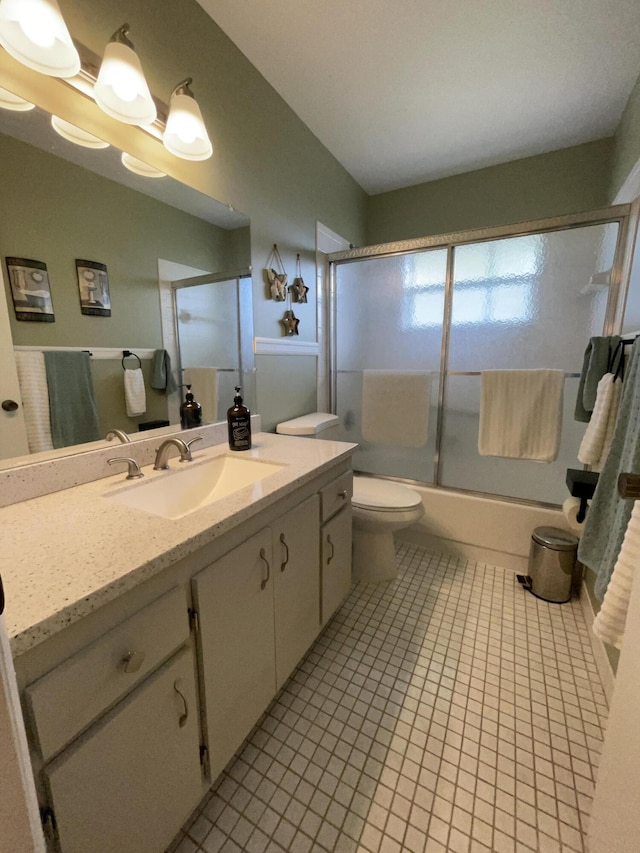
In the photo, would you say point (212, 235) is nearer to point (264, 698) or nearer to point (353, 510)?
point (353, 510)

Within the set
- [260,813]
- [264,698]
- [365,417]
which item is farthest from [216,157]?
[260,813]

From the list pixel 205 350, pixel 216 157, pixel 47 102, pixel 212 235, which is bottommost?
pixel 205 350

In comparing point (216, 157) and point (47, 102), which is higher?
point (216, 157)

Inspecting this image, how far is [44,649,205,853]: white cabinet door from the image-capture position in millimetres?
600

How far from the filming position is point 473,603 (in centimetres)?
179

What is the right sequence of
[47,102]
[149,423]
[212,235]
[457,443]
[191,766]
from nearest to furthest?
1. [191,766]
2. [47,102]
3. [149,423]
4. [212,235]
5. [457,443]

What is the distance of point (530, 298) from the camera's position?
205cm

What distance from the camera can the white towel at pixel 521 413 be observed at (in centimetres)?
188

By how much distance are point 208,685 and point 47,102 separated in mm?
1555

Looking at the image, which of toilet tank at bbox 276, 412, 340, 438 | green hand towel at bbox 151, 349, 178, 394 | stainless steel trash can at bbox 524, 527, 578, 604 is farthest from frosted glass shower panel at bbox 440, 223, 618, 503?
green hand towel at bbox 151, 349, 178, 394

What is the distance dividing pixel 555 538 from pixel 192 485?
1.80 meters

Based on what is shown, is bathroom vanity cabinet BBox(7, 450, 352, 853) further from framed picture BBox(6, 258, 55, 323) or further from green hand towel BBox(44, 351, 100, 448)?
framed picture BBox(6, 258, 55, 323)

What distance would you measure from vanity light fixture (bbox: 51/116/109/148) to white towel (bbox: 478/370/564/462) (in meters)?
1.93

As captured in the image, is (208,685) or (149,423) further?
(149,423)
